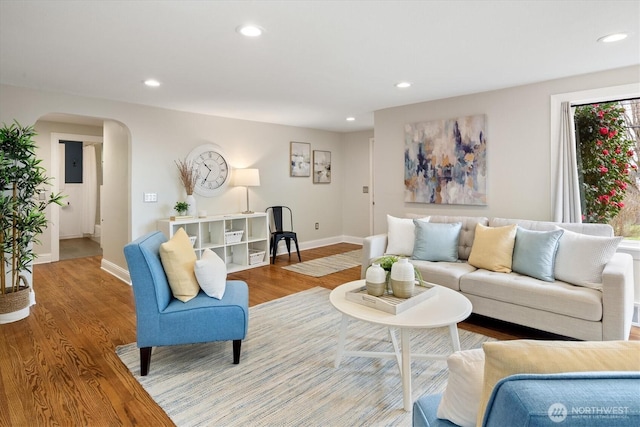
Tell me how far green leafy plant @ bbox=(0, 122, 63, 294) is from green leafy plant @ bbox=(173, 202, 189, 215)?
1.39m

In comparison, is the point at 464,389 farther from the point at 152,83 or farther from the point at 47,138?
the point at 47,138

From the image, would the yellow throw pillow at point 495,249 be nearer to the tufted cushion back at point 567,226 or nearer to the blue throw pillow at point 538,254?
the blue throw pillow at point 538,254

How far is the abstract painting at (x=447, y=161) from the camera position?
4012 mm

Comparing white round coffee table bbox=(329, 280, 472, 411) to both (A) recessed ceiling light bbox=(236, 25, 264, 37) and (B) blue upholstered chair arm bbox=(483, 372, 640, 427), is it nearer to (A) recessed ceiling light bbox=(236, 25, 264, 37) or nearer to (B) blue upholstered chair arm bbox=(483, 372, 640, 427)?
(B) blue upholstered chair arm bbox=(483, 372, 640, 427)

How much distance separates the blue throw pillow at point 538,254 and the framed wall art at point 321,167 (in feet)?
14.0

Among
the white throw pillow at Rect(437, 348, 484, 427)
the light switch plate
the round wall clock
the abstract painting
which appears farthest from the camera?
the round wall clock

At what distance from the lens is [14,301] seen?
10.7 feet

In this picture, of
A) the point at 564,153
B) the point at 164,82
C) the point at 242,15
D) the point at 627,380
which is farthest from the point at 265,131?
the point at 627,380

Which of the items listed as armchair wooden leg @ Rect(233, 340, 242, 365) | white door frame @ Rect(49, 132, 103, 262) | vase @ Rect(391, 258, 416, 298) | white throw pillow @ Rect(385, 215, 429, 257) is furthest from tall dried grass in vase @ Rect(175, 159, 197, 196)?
vase @ Rect(391, 258, 416, 298)

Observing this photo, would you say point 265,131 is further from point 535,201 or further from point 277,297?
point 535,201

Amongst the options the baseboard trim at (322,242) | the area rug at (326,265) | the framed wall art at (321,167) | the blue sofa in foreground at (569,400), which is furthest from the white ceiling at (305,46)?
the baseboard trim at (322,242)

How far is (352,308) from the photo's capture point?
2.16 meters

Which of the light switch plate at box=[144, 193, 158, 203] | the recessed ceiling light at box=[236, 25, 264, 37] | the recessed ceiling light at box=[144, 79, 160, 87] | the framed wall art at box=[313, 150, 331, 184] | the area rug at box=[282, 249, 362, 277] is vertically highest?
the recessed ceiling light at box=[144, 79, 160, 87]

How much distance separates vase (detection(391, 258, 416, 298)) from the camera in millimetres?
2188
